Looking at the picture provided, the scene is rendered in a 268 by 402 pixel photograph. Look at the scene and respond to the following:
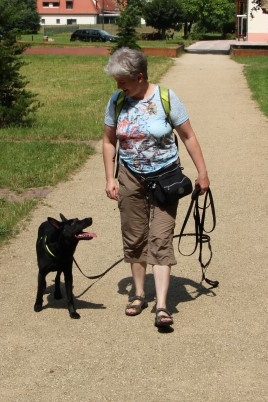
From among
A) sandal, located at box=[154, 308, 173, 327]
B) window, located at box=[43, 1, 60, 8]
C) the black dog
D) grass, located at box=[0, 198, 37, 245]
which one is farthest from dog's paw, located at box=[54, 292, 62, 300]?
window, located at box=[43, 1, 60, 8]

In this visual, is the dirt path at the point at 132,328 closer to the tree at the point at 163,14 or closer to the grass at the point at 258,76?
the grass at the point at 258,76

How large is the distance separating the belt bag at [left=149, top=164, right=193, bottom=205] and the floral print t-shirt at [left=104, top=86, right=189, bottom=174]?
6cm

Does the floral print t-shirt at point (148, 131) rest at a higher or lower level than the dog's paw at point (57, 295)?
higher

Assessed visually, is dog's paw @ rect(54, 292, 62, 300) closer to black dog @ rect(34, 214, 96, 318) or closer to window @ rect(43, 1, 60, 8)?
black dog @ rect(34, 214, 96, 318)

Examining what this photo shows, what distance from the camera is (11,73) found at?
1452 centimetres

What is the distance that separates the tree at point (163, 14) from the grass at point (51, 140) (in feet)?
168

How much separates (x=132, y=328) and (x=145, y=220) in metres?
0.71

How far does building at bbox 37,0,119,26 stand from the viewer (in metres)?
119

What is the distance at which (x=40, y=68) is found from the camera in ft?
107

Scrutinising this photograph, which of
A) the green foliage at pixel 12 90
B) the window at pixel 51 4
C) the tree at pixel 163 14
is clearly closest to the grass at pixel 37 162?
the green foliage at pixel 12 90

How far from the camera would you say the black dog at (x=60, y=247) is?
5.28m

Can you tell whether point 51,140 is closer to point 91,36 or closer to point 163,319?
point 163,319

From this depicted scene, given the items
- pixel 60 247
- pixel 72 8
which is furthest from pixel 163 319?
pixel 72 8

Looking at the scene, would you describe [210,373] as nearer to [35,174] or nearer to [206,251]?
[206,251]
